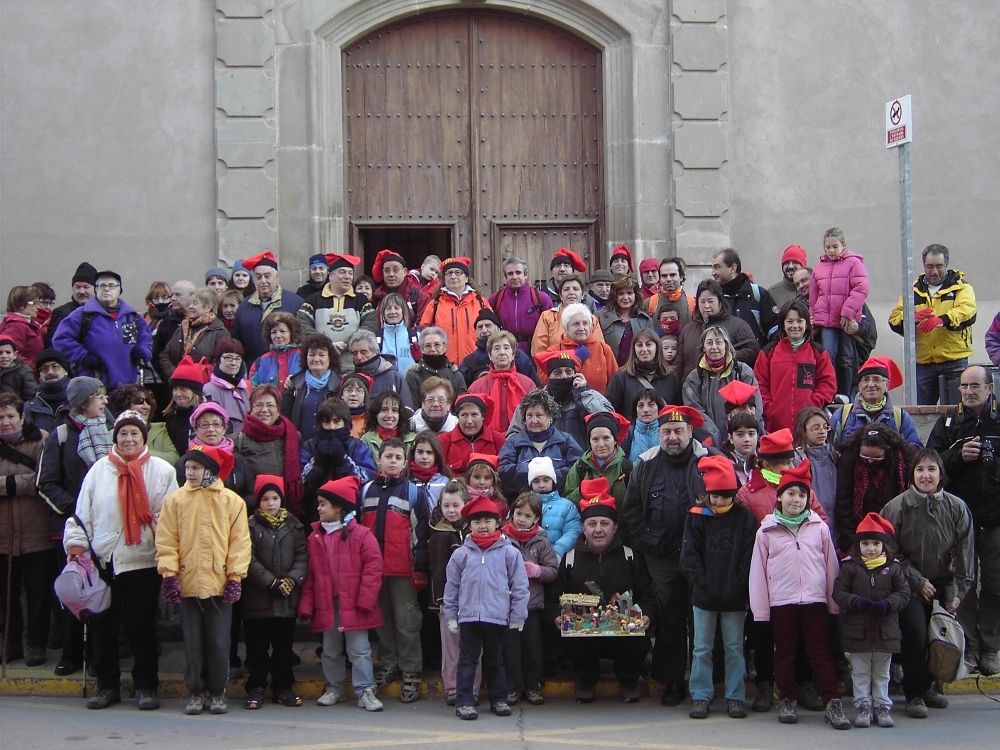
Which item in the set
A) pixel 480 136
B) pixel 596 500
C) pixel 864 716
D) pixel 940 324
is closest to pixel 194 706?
pixel 596 500

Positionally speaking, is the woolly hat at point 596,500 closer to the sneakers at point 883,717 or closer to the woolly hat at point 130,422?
the sneakers at point 883,717

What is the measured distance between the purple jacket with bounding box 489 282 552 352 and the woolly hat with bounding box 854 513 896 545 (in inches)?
158

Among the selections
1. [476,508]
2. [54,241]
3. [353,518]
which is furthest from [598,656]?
[54,241]

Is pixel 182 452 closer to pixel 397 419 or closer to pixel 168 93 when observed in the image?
pixel 397 419

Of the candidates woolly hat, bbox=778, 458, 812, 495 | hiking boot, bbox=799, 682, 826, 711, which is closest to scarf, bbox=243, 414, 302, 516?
woolly hat, bbox=778, 458, 812, 495

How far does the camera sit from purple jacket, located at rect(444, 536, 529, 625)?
7.96 meters

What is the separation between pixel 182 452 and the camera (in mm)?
9359

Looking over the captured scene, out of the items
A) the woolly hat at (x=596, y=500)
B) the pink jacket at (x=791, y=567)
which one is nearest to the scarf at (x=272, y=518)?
the woolly hat at (x=596, y=500)

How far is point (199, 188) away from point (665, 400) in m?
6.23

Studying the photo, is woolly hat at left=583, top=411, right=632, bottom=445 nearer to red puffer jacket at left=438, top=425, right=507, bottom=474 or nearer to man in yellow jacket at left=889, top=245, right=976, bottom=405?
red puffer jacket at left=438, top=425, right=507, bottom=474

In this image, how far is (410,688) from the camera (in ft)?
27.5

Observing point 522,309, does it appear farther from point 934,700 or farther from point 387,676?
point 934,700

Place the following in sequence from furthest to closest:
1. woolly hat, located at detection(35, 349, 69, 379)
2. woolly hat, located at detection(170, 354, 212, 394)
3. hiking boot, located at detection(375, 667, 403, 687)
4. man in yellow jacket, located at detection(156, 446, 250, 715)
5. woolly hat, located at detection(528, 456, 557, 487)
Answer: woolly hat, located at detection(35, 349, 69, 379), woolly hat, located at detection(170, 354, 212, 394), woolly hat, located at detection(528, 456, 557, 487), hiking boot, located at detection(375, 667, 403, 687), man in yellow jacket, located at detection(156, 446, 250, 715)

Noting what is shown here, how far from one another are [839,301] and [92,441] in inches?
251
